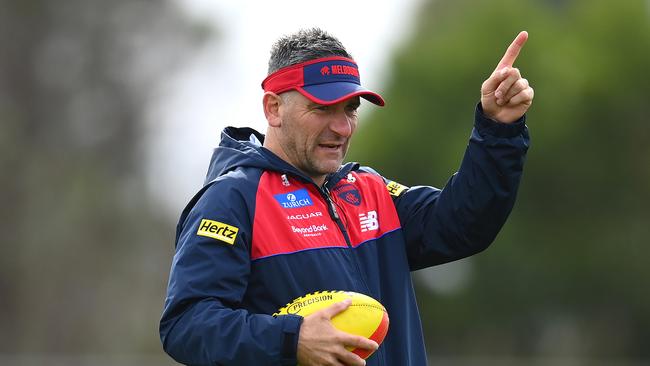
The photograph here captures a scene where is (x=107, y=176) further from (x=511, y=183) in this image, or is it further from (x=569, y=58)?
(x=511, y=183)

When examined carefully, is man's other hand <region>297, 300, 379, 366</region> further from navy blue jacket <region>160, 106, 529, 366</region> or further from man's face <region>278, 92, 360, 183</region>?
man's face <region>278, 92, 360, 183</region>

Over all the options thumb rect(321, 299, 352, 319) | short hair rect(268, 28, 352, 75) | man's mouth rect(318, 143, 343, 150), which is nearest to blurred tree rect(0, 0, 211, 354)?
short hair rect(268, 28, 352, 75)

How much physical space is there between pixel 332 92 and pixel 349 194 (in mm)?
533

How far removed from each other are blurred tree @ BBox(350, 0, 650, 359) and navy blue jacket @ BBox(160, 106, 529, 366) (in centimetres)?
2374

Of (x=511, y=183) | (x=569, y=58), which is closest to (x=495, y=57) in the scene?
(x=569, y=58)

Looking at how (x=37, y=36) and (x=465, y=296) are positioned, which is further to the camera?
(x=37, y=36)

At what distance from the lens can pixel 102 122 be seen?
33.7m

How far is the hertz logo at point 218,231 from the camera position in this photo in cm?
472

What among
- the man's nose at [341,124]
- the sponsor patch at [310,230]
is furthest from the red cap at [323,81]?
the sponsor patch at [310,230]

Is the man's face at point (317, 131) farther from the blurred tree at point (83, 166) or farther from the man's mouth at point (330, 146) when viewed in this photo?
the blurred tree at point (83, 166)

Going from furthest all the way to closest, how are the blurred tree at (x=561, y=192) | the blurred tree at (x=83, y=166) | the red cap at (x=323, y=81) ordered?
the blurred tree at (x=83, y=166)
the blurred tree at (x=561, y=192)
the red cap at (x=323, y=81)

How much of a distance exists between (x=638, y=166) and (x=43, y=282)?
55.0ft

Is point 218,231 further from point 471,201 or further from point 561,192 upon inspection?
point 561,192

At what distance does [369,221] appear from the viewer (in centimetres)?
518
